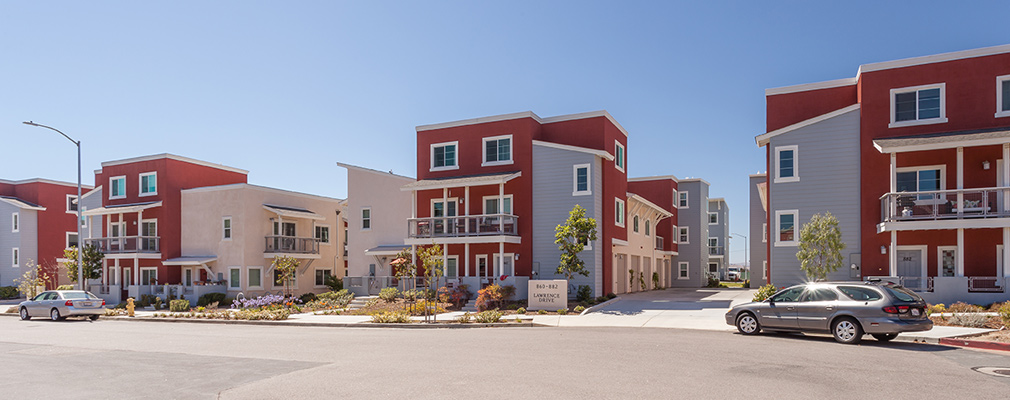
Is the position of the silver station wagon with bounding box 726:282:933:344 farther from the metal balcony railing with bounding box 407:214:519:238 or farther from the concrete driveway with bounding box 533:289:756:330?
the metal balcony railing with bounding box 407:214:519:238

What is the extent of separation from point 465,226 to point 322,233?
1533 centimetres

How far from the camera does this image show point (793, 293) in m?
15.9

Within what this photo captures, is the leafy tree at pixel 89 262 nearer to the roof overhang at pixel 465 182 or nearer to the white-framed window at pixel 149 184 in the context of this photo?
the white-framed window at pixel 149 184

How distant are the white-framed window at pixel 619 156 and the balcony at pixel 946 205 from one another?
12367 millimetres

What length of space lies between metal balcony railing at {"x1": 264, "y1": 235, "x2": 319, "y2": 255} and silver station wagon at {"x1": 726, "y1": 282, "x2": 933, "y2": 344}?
95.1 ft

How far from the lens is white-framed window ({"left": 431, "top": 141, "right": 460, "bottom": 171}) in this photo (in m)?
32.8

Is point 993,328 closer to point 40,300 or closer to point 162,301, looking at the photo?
point 40,300

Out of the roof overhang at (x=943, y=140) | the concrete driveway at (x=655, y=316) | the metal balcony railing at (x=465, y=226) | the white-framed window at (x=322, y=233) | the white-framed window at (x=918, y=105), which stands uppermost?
the white-framed window at (x=918, y=105)

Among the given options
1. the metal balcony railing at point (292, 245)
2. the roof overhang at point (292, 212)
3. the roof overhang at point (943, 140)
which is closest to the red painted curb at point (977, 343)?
the roof overhang at point (943, 140)

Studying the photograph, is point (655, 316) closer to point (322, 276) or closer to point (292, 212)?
point (292, 212)

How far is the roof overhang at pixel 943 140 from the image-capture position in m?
21.5

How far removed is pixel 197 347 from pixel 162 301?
22.5 m

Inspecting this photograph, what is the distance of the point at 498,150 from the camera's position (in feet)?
104

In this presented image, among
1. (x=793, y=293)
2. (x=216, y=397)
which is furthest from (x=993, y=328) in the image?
(x=216, y=397)
